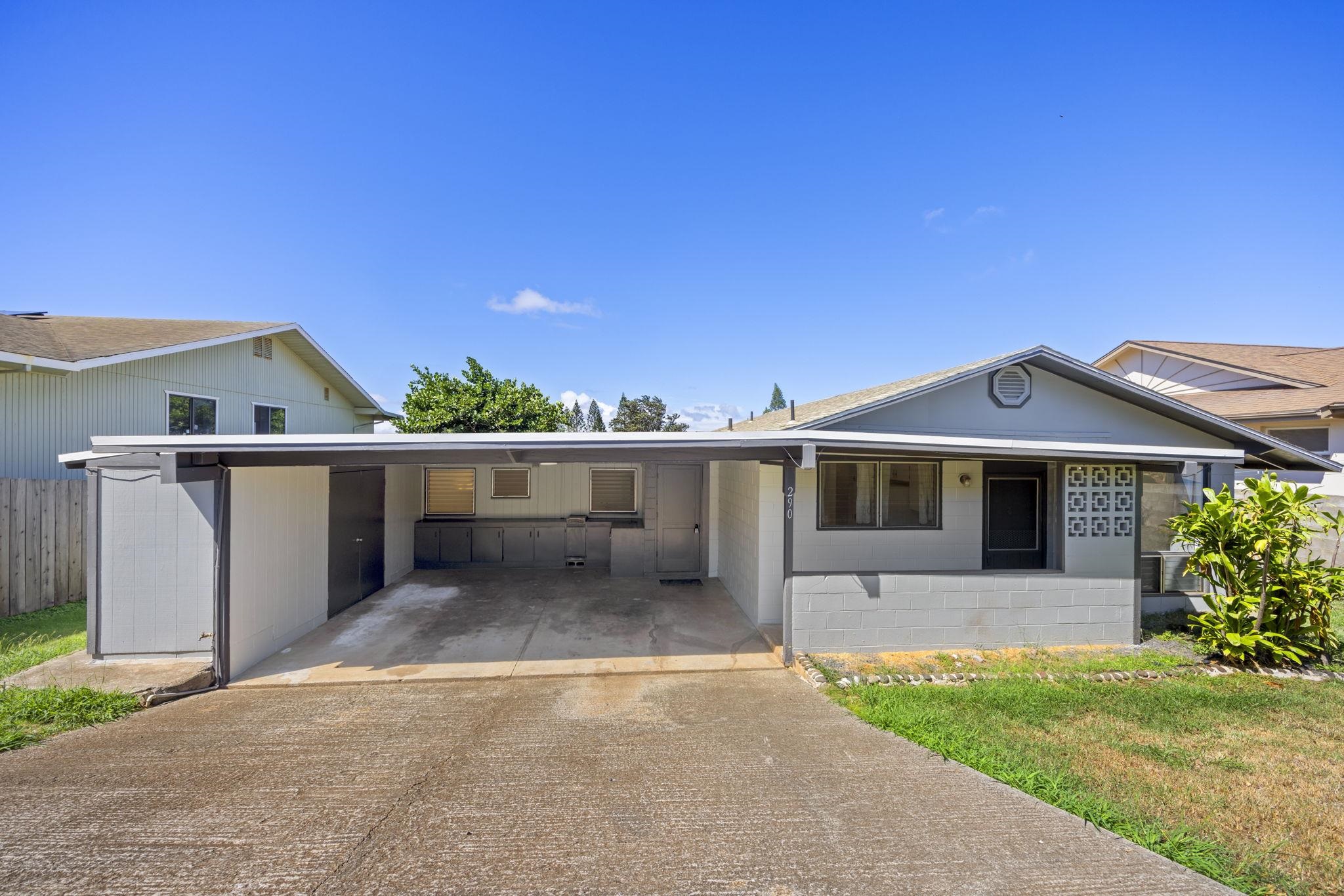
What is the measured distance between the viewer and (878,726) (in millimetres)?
4180

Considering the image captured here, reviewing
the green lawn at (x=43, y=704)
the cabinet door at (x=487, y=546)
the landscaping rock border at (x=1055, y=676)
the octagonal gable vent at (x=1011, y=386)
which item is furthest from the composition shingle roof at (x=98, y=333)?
the octagonal gable vent at (x=1011, y=386)

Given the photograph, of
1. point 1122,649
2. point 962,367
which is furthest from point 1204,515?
point 962,367

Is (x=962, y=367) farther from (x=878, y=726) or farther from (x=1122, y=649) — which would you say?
(x=878, y=726)

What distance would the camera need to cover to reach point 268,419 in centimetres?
1235

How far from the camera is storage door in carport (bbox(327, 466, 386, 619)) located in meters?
7.00

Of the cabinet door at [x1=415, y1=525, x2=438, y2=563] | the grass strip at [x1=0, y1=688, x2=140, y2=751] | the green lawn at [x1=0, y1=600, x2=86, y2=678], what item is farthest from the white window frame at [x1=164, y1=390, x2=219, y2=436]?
the grass strip at [x1=0, y1=688, x2=140, y2=751]

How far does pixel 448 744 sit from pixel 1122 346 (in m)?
22.2

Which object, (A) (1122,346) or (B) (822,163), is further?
(A) (1122,346)

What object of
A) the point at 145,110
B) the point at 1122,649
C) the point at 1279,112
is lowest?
the point at 1122,649

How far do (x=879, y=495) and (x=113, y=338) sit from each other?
43.7ft

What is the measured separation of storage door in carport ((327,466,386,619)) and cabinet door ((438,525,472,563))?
1515 mm

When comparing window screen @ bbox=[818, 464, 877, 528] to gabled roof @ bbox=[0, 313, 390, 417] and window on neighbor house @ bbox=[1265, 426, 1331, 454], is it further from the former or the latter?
window on neighbor house @ bbox=[1265, 426, 1331, 454]

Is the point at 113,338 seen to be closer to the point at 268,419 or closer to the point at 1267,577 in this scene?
the point at 268,419

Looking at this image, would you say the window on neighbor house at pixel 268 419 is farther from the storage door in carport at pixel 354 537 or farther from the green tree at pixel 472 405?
the storage door in carport at pixel 354 537
